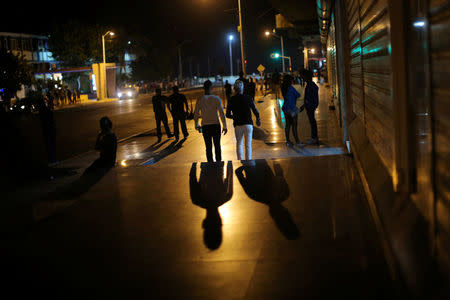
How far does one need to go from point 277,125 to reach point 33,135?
34.9ft

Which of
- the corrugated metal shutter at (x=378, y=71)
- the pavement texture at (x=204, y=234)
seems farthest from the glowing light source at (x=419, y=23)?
the pavement texture at (x=204, y=234)

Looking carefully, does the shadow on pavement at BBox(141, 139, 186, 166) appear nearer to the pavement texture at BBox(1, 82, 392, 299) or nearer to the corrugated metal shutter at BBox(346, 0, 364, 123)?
the pavement texture at BBox(1, 82, 392, 299)

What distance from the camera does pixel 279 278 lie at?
445cm

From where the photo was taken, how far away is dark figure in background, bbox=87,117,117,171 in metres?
9.59

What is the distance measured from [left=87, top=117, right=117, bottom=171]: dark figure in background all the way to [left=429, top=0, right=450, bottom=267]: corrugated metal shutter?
289 inches

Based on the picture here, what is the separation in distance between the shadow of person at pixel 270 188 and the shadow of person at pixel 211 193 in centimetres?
26

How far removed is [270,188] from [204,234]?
209 centimetres

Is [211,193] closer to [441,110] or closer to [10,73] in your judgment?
[441,110]

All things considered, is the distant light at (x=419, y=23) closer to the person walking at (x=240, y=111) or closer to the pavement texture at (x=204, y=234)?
the pavement texture at (x=204, y=234)

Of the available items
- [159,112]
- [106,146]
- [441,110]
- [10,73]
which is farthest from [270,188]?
[10,73]

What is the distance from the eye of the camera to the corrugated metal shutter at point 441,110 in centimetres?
253

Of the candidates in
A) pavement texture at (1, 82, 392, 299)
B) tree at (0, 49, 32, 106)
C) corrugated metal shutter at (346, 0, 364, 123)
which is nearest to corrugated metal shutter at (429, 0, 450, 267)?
pavement texture at (1, 82, 392, 299)

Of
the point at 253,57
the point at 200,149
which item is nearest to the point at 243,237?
the point at 200,149

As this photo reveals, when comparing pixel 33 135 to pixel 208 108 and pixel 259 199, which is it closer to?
pixel 208 108
